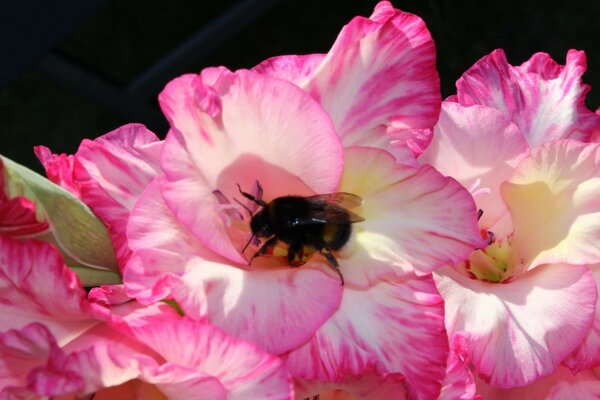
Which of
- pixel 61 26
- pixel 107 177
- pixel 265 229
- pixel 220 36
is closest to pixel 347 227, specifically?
pixel 265 229

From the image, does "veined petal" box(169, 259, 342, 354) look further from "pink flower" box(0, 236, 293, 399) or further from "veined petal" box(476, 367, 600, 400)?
"veined petal" box(476, 367, 600, 400)

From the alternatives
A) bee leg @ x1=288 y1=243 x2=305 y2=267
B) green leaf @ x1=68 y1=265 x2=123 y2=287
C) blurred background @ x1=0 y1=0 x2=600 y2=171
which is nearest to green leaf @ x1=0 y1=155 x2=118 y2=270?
green leaf @ x1=68 y1=265 x2=123 y2=287

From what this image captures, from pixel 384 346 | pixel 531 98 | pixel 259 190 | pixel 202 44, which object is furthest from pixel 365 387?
pixel 202 44

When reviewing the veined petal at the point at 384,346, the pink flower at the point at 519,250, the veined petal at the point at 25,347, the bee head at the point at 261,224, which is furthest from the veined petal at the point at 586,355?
the veined petal at the point at 25,347

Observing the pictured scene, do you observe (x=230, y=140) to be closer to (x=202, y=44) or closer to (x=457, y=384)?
Result: (x=457, y=384)

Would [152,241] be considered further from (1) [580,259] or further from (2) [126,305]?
(1) [580,259]
